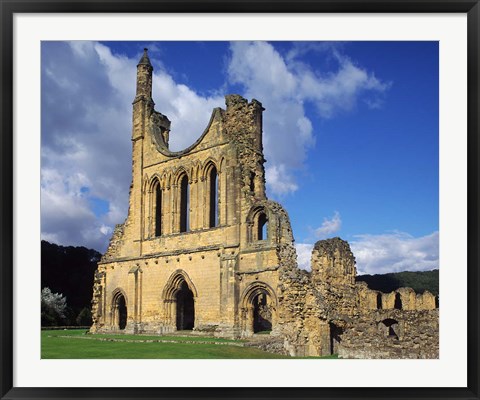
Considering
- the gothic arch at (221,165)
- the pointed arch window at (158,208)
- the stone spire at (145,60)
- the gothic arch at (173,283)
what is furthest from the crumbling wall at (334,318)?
the stone spire at (145,60)

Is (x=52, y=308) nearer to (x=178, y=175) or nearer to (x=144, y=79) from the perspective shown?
(x=178, y=175)

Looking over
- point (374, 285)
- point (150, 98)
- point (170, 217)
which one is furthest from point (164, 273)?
point (374, 285)

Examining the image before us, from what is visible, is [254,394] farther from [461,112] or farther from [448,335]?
[461,112]

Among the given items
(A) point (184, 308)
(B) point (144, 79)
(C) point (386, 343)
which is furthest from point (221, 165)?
(C) point (386, 343)

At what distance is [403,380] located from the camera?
8805mm

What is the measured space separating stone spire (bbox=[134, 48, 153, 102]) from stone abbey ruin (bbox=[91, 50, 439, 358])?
0.20 ft

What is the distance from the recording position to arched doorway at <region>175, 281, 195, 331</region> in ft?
90.1

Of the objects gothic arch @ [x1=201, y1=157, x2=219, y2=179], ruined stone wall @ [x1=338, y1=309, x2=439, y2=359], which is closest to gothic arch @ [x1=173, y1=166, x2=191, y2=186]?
gothic arch @ [x1=201, y1=157, x2=219, y2=179]

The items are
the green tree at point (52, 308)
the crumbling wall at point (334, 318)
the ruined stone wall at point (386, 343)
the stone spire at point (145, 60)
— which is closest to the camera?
the ruined stone wall at point (386, 343)

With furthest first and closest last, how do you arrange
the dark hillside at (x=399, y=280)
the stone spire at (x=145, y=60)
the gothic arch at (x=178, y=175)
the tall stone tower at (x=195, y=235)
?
the dark hillside at (x=399, y=280) → the stone spire at (x=145, y=60) → the gothic arch at (x=178, y=175) → the tall stone tower at (x=195, y=235)
